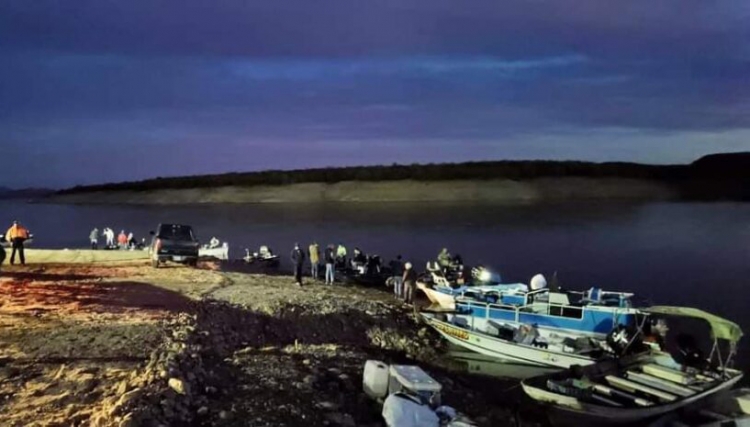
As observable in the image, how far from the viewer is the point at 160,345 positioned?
54.8 ft

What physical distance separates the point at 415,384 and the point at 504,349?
28.2 ft

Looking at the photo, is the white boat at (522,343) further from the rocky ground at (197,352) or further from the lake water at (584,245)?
the lake water at (584,245)

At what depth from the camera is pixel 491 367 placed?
2170cm

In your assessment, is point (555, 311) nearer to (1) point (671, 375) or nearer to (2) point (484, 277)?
(1) point (671, 375)

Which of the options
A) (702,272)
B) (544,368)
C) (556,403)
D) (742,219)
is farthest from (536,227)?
(556,403)

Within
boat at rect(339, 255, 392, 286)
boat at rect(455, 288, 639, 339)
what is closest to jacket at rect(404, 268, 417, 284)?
boat at rect(455, 288, 639, 339)

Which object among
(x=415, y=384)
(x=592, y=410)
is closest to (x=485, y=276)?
(x=592, y=410)

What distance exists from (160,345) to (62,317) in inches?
162

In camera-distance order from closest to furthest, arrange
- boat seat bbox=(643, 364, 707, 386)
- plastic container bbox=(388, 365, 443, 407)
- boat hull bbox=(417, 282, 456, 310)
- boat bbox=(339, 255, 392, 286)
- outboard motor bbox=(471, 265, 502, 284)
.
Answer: plastic container bbox=(388, 365, 443, 407) < boat seat bbox=(643, 364, 707, 386) < boat hull bbox=(417, 282, 456, 310) < outboard motor bbox=(471, 265, 502, 284) < boat bbox=(339, 255, 392, 286)

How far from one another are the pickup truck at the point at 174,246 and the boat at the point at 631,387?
19567 mm

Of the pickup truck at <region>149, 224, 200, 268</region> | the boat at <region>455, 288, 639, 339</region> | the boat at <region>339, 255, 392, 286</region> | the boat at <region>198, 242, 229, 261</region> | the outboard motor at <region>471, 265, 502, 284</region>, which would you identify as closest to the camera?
the boat at <region>455, 288, 639, 339</region>

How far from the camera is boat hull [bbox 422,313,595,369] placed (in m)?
20.8

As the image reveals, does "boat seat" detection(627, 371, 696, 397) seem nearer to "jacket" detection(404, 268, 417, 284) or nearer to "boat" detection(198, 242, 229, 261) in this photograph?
"jacket" detection(404, 268, 417, 284)

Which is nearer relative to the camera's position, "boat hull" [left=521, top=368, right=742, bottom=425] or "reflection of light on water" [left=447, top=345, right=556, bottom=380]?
"boat hull" [left=521, top=368, right=742, bottom=425]
